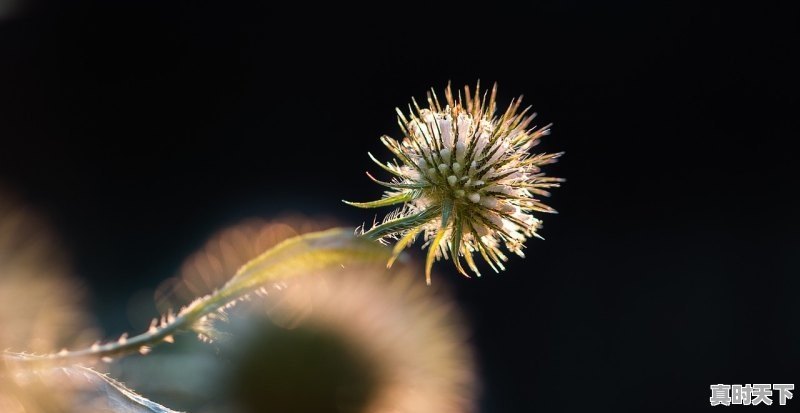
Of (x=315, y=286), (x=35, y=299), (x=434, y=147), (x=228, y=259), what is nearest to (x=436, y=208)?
(x=434, y=147)

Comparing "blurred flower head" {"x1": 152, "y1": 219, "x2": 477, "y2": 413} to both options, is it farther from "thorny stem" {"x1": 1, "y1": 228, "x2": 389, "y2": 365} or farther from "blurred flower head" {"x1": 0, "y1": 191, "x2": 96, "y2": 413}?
"thorny stem" {"x1": 1, "y1": 228, "x2": 389, "y2": 365}

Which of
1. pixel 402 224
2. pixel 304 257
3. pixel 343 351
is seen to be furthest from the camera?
pixel 343 351

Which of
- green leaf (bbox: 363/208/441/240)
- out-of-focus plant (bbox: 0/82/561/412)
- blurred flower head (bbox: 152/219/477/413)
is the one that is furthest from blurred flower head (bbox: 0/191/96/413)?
blurred flower head (bbox: 152/219/477/413)

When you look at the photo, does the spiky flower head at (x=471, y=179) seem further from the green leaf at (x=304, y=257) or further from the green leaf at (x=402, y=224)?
the green leaf at (x=304, y=257)

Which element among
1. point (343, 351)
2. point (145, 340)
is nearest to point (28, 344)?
point (145, 340)

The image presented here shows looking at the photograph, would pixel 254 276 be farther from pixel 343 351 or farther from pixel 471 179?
pixel 343 351

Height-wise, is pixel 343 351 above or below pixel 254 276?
above

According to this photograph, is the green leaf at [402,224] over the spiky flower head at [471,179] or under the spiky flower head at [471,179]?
under

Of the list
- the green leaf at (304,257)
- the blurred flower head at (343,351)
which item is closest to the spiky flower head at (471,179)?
the green leaf at (304,257)

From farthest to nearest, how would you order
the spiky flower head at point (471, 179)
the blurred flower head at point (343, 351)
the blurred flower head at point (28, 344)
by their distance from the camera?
1. the blurred flower head at point (343, 351)
2. the spiky flower head at point (471, 179)
3. the blurred flower head at point (28, 344)
